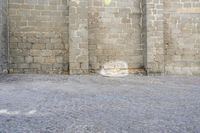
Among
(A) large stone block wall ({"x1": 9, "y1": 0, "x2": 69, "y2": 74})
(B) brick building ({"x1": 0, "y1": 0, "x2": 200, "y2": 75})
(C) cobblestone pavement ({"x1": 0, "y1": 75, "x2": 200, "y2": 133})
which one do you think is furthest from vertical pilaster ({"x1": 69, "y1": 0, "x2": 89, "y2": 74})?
(C) cobblestone pavement ({"x1": 0, "y1": 75, "x2": 200, "y2": 133})

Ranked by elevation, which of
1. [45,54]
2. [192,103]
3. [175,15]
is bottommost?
[192,103]

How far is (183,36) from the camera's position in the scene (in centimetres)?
1026

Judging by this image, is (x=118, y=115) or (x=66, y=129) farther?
(x=118, y=115)

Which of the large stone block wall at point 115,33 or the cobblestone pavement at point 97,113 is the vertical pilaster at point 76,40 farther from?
the cobblestone pavement at point 97,113

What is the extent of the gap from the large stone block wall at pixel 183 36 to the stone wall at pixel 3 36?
5672mm

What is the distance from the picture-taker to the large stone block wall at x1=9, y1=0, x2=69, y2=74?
367 inches

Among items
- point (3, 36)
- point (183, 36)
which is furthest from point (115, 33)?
point (3, 36)

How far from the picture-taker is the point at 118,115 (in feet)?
11.9

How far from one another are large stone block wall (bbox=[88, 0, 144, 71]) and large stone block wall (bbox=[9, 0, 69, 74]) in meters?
1.01

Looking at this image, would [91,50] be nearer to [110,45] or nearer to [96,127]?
[110,45]

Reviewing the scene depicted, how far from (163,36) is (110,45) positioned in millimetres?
1981

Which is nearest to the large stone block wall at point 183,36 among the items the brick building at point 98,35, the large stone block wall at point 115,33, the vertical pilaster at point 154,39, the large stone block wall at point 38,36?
the brick building at point 98,35

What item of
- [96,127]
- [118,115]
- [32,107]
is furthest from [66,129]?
[32,107]

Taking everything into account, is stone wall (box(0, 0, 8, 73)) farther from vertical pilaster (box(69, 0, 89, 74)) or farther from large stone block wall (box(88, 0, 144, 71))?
large stone block wall (box(88, 0, 144, 71))
